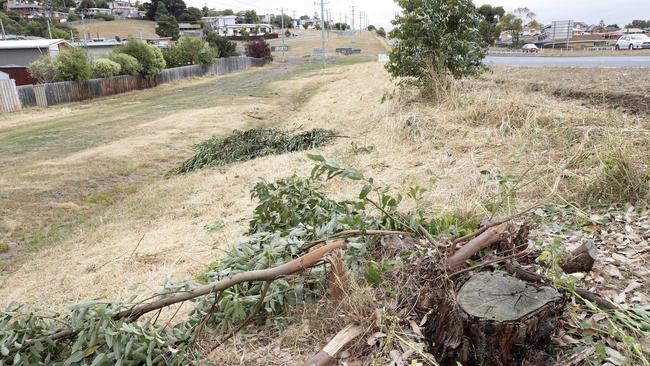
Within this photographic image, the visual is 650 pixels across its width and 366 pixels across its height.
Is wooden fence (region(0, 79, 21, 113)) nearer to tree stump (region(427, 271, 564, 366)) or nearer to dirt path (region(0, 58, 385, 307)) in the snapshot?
dirt path (region(0, 58, 385, 307))

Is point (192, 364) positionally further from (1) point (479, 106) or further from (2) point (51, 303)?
(1) point (479, 106)

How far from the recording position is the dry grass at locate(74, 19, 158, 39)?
84938 millimetres

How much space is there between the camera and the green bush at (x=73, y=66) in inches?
918

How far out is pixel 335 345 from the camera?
93.1 inches

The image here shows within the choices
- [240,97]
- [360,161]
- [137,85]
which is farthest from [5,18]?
[360,161]

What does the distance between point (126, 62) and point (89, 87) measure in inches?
142

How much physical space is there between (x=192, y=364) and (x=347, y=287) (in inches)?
38.1

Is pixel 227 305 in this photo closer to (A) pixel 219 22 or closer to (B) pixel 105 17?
(A) pixel 219 22

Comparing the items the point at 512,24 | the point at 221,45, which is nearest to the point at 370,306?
the point at 221,45

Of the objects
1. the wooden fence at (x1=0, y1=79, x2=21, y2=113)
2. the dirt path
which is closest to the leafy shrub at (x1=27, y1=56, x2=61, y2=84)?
the wooden fence at (x1=0, y1=79, x2=21, y2=113)

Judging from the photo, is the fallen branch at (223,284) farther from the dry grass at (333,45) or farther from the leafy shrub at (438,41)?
the dry grass at (333,45)

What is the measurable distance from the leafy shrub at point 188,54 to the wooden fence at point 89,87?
97 cm

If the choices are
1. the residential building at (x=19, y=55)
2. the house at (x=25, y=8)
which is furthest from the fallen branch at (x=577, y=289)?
the house at (x=25, y=8)

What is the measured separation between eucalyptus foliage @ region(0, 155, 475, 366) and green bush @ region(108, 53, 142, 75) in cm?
2737
